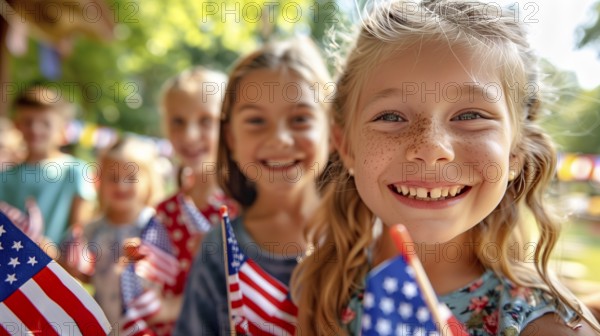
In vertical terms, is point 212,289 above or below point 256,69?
below

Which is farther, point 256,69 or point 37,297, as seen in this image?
point 256,69

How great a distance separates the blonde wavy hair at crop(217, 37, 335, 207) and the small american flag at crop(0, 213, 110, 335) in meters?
1.04

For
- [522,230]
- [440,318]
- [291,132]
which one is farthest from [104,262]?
[440,318]

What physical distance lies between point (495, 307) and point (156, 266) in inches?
68.5

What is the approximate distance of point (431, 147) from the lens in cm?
109

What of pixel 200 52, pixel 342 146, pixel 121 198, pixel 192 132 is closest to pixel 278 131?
pixel 342 146

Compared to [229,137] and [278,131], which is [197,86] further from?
[278,131]

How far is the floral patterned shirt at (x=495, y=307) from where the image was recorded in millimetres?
1220

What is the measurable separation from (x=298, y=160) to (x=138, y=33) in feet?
30.9

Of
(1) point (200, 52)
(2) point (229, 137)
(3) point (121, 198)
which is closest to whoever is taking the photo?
(2) point (229, 137)

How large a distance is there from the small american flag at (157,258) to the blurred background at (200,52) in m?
1.17

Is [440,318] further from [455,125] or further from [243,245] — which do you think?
[243,245]

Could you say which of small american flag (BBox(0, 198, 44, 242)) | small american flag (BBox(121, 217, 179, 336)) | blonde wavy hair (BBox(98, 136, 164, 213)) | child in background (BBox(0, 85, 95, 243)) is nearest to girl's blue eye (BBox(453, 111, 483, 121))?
small american flag (BBox(121, 217, 179, 336))

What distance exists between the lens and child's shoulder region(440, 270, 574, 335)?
122 centimetres
